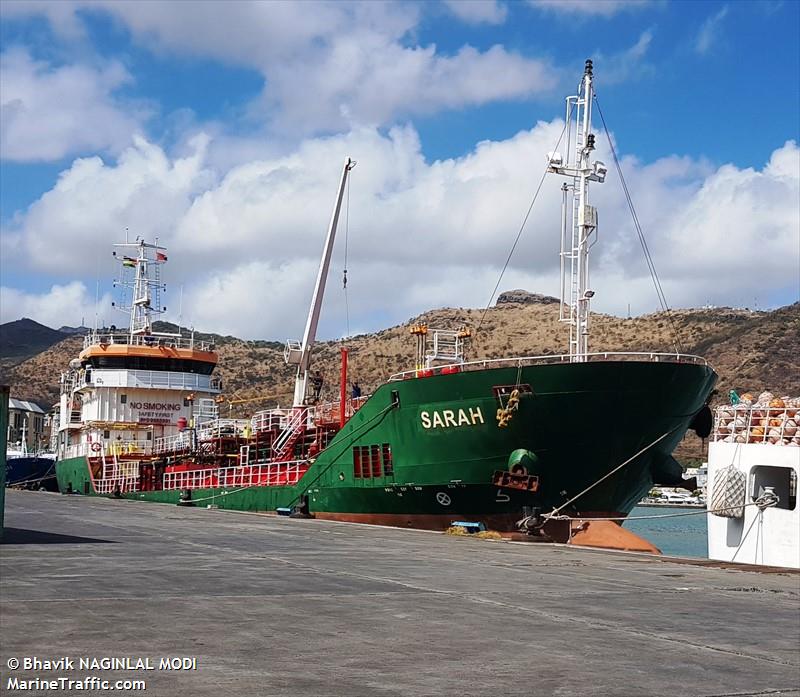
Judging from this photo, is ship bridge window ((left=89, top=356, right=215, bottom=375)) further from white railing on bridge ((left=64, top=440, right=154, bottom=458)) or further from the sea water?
the sea water

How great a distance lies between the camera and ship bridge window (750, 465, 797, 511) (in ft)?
66.7

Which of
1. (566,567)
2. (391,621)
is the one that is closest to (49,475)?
(566,567)

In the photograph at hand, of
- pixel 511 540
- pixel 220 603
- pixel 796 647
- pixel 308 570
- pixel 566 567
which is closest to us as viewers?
pixel 796 647

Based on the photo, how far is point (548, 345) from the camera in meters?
91.8

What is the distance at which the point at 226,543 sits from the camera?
18281 mm

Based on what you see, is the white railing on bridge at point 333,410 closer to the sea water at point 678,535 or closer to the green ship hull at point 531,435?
the green ship hull at point 531,435

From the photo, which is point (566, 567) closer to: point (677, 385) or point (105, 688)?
point (677, 385)

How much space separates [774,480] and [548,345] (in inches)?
2822

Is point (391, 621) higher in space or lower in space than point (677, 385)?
lower

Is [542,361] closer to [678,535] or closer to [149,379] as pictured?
[678,535]

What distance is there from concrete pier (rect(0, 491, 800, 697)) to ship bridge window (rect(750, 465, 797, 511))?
3.44 metres

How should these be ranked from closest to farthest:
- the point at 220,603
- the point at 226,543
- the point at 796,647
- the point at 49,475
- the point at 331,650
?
the point at 331,650 → the point at 796,647 → the point at 220,603 → the point at 226,543 → the point at 49,475

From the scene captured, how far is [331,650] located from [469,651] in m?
1.20

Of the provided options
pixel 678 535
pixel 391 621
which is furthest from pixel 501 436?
pixel 678 535
